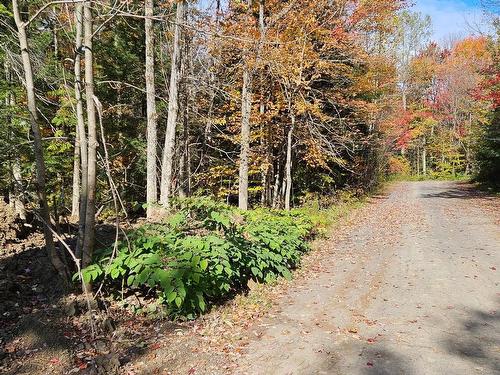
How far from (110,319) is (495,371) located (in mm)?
4226

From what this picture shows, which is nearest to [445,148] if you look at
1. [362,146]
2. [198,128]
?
[362,146]

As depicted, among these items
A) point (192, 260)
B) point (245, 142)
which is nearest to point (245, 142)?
point (245, 142)

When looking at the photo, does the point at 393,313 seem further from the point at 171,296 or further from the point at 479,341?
the point at 171,296

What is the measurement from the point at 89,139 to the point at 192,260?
1976 millimetres

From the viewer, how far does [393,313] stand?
17.4 feet

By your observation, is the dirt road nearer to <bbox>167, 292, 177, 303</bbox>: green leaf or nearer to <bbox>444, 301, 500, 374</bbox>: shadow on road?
<bbox>444, 301, 500, 374</bbox>: shadow on road

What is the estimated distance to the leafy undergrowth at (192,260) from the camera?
457 cm

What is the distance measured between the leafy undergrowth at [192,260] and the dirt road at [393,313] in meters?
0.78

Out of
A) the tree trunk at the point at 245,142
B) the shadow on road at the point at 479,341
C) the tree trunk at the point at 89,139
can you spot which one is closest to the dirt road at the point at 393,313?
the shadow on road at the point at 479,341

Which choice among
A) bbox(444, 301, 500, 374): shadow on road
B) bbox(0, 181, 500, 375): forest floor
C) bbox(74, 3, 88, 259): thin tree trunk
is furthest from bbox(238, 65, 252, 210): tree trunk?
bbox(444, 301, 500, 374): shadow on road

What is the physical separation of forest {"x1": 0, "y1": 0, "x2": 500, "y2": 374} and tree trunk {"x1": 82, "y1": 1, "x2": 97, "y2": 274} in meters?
0.02

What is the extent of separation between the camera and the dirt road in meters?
3.96

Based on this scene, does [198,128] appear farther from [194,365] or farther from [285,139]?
[194,365]

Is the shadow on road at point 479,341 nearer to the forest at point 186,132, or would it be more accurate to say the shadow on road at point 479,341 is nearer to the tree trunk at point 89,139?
the forest at point 186,132
